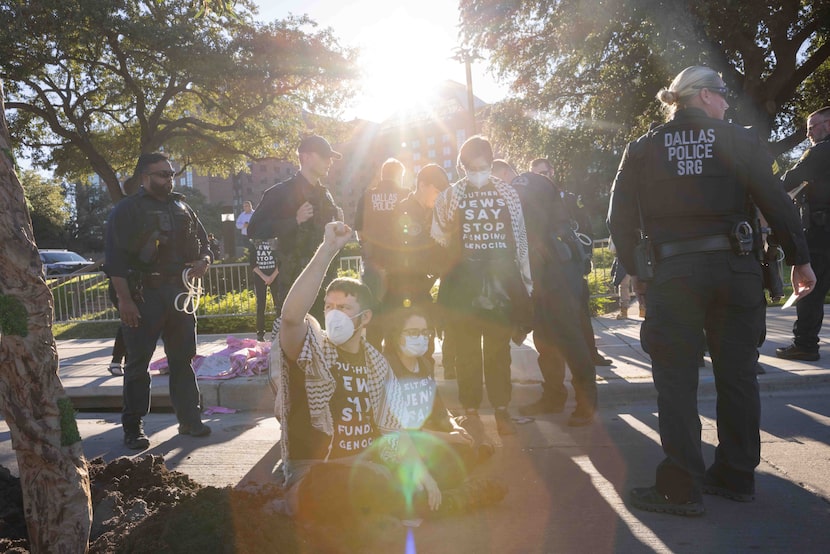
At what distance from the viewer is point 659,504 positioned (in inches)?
130

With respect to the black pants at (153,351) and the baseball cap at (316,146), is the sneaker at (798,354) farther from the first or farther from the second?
the black pants at (153,351)

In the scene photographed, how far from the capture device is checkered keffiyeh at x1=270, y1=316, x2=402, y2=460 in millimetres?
3135

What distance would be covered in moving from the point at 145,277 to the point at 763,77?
17.8m

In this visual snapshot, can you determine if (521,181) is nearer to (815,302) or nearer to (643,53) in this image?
(815,302)

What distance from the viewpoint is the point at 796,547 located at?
9.41ft

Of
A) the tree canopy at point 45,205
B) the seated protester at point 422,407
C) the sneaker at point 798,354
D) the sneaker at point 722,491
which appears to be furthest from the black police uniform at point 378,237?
the tree canopy at point 45,205

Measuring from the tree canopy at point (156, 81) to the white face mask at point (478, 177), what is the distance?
12.7 meters

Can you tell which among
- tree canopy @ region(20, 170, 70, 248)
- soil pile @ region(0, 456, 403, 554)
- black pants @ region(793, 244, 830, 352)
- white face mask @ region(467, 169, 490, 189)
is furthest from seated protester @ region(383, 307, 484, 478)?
tree canopy @ region(20, 170, 70, 248)

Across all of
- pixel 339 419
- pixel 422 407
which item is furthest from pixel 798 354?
pixel 339 419

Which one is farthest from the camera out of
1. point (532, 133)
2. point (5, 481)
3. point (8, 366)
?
point (532, 133)

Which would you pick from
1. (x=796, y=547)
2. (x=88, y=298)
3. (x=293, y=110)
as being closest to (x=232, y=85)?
(x=293, y=110)

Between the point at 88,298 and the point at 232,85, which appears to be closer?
the point at 88,298

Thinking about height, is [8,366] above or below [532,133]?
below

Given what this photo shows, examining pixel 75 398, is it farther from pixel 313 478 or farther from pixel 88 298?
pixel 88 298
